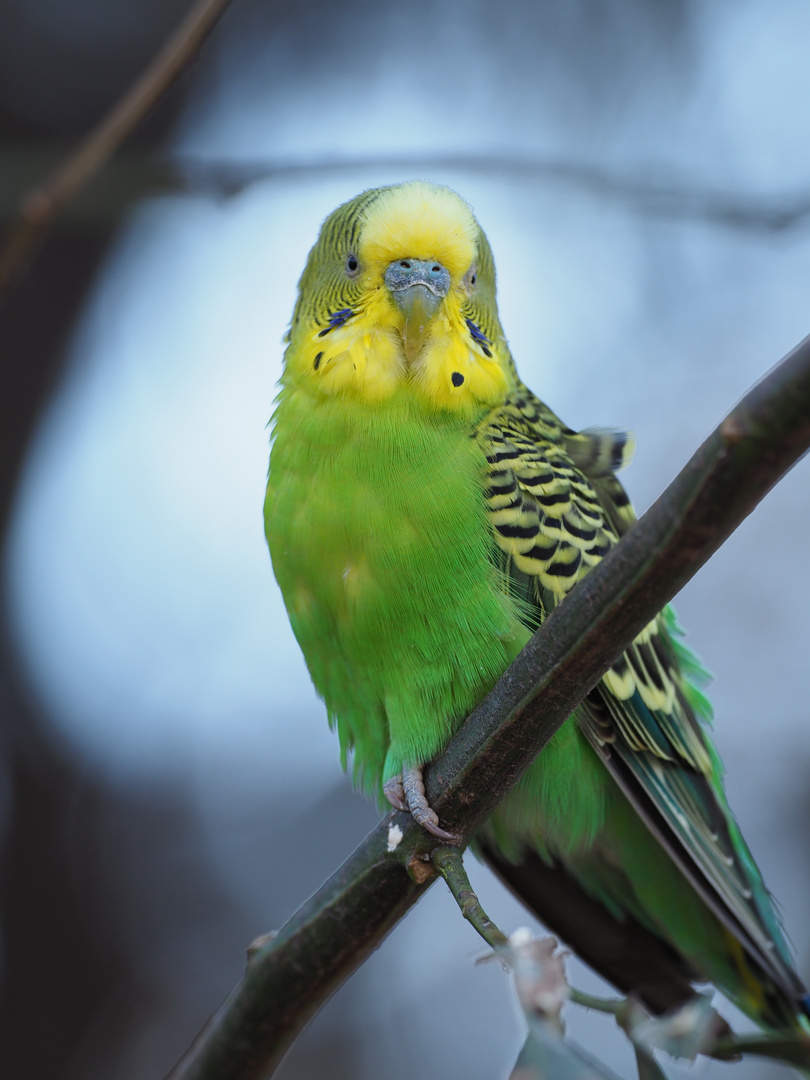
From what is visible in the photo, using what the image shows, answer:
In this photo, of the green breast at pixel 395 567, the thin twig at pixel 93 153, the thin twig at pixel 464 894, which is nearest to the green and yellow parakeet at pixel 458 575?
the green breast at pixel 395 567

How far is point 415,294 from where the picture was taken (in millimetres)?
3391

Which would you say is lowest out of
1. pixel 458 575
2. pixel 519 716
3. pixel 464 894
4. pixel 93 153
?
pixel 464 894

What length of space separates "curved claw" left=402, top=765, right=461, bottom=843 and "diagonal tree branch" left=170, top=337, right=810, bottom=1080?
25 millimetres

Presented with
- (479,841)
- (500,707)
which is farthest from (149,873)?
(500,707)

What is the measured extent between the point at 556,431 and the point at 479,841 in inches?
66.9

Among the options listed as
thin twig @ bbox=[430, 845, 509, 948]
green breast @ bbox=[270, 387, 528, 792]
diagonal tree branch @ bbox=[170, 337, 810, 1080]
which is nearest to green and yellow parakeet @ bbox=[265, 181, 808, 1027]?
green breast @ bbox=[270, 387, 528, 792]

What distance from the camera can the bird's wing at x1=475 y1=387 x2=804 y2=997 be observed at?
3344 millimetres

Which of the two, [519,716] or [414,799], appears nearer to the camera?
[519,716]

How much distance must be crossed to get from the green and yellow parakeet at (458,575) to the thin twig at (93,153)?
150cm

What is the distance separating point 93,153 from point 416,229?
1.73 m

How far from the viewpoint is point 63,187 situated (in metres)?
1.89

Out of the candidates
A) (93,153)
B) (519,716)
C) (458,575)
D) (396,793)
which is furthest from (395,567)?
(93,153)

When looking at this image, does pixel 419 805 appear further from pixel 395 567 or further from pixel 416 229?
pixel 416 229

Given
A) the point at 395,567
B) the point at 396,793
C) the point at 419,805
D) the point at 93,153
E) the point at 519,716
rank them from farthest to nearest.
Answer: the point at 395,567 < the point at 396,793 < the point at 419,805 < the point at 519,716 < the point at 93,153
